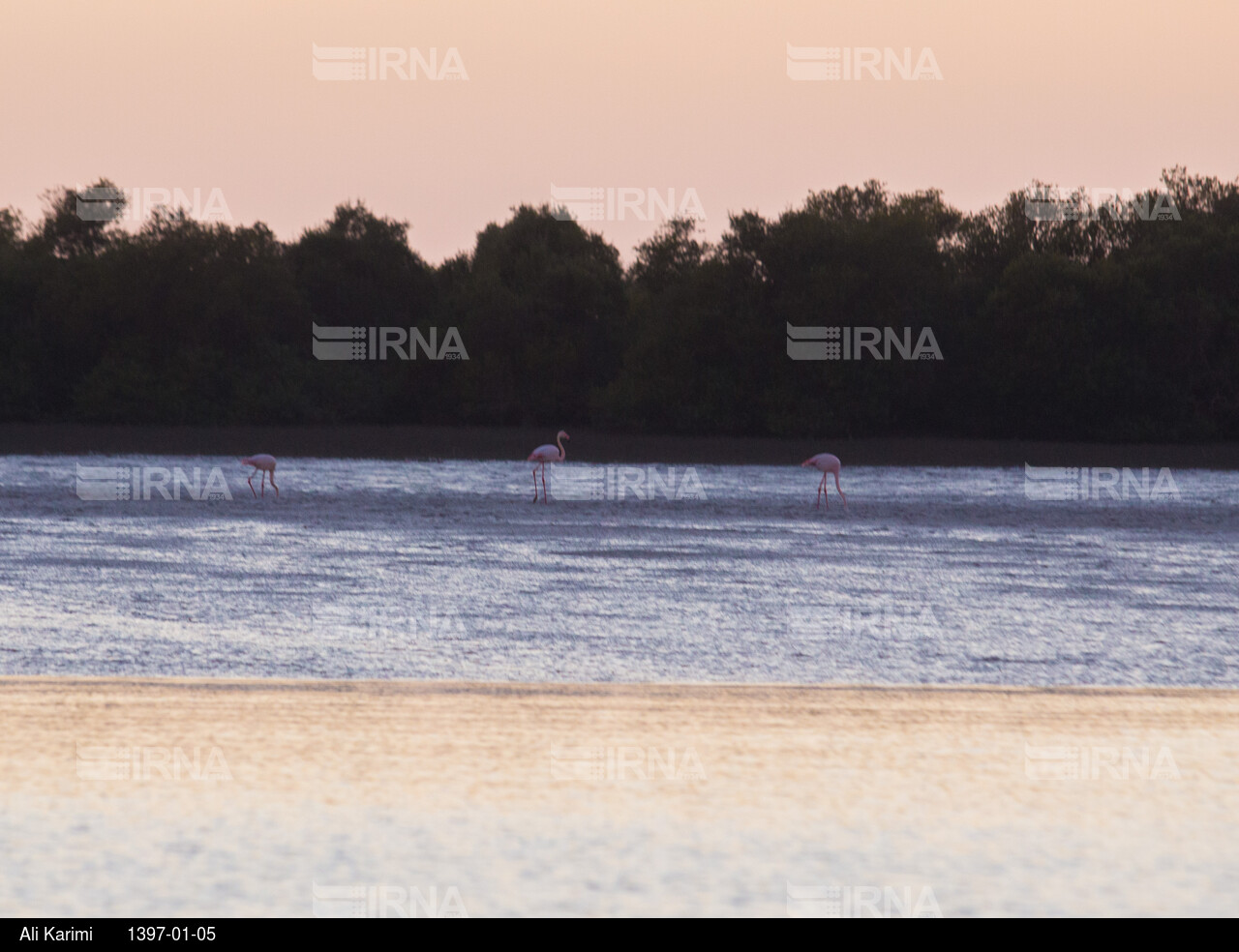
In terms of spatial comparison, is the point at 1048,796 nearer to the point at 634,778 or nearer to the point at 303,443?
the point at 634,778

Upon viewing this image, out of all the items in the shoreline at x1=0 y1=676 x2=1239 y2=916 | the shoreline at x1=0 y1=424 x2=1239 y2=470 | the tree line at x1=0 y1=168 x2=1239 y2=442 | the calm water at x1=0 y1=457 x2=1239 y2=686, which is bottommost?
the calm water at x1=0 y1=457 x2=1239 y2=686

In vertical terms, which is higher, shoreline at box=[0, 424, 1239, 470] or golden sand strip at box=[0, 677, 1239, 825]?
shoreline at box=[0, 424, 1239, 470]

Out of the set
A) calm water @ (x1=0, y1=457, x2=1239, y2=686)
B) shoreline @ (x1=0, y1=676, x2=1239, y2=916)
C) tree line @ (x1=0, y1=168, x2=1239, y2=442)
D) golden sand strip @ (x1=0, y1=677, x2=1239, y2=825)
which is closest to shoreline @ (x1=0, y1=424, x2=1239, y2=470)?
tree line @ (x1=0, y1=168, x2=1239, y2=442)

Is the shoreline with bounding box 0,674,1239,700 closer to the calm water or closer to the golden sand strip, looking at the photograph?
the golden sand strip

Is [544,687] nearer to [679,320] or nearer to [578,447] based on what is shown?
[578,447]

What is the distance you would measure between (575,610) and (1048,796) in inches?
240

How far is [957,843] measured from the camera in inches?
159

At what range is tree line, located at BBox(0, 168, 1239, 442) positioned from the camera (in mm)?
51875

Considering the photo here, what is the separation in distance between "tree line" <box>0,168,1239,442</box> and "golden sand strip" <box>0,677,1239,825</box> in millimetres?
46015

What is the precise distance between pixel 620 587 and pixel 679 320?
43905 mm

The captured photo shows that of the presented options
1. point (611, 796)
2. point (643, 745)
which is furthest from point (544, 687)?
point (611, 796)

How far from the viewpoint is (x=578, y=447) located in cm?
4669

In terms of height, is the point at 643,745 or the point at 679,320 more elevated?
the point at 679,320

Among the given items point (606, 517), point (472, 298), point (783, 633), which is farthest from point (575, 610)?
point (472, 298)
